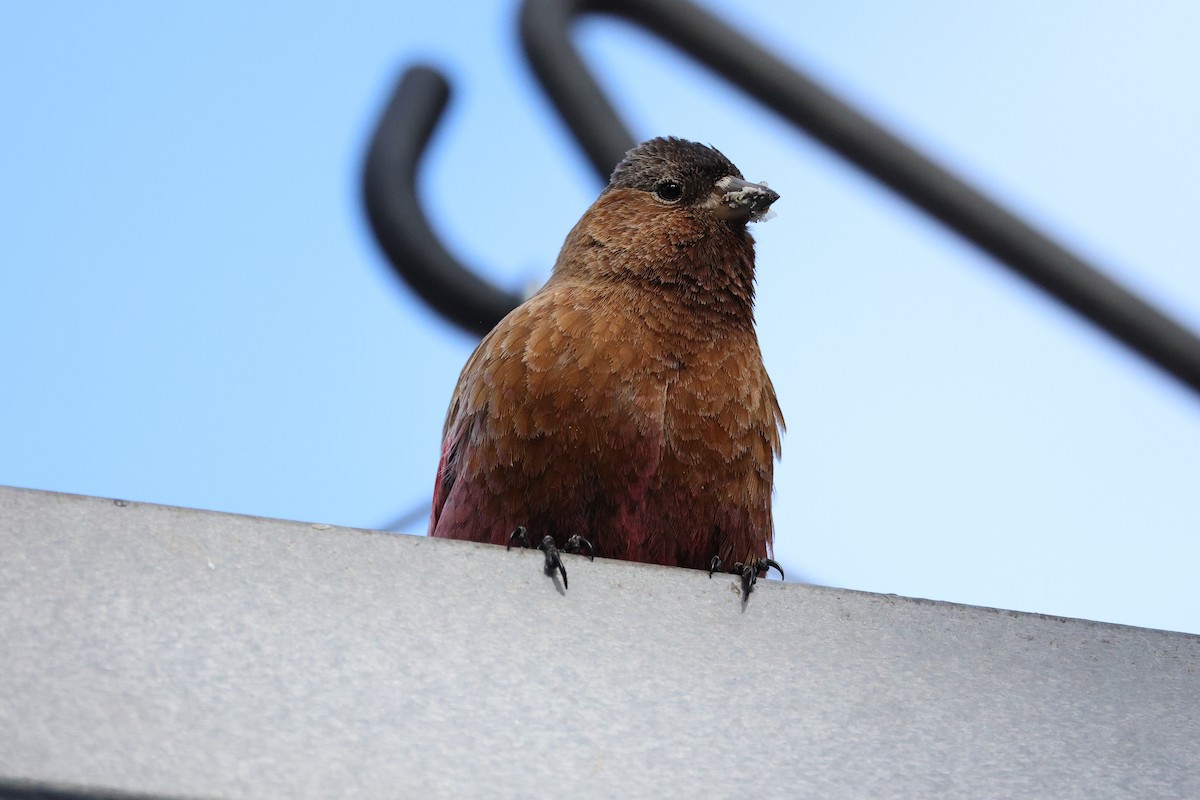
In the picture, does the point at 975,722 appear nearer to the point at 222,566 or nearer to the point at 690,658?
the point at 690,658

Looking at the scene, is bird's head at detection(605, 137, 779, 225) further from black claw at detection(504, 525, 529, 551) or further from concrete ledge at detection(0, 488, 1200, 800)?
concrete ledge at detection(0, 488, 1200, 800)

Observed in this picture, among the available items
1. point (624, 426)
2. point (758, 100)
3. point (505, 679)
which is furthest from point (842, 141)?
point (505, 679)

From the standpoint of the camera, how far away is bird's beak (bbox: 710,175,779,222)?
3.01 m

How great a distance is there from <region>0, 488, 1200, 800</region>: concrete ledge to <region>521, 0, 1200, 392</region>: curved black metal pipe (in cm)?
140

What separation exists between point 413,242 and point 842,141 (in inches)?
43.6

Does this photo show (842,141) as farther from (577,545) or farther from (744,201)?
(577,545)

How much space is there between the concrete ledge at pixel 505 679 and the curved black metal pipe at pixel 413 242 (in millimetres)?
1652

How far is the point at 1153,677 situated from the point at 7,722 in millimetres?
1327

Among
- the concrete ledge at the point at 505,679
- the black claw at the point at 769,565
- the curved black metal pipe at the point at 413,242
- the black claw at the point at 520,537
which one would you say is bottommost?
the concrete ledge at the point at 505,679

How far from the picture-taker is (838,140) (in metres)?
2.98

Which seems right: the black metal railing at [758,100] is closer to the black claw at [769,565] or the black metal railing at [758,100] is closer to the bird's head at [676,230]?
the bird's head at [676,230]

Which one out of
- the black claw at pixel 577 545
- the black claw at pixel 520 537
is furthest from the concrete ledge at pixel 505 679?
the black claw at pixel 520 537

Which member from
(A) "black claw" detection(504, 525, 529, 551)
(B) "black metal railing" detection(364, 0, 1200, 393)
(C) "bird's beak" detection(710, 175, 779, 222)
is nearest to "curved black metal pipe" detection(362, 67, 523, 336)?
(B) "black metal railing" detection(364, 0, 1200, 393)

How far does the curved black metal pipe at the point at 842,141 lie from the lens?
9.16 feet
